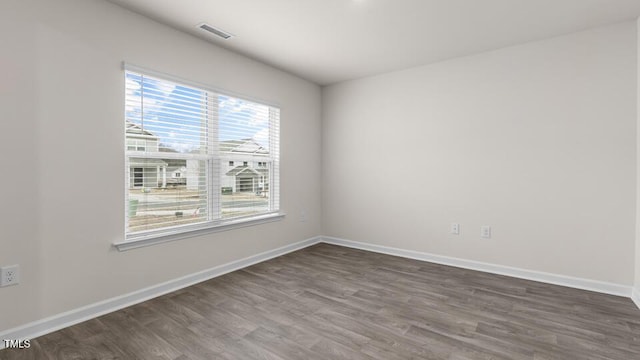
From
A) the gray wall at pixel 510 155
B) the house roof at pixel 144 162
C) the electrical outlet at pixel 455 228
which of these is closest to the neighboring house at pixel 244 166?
the house roof at pixel 144 162

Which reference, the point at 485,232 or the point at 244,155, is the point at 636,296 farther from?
the point at 244,155

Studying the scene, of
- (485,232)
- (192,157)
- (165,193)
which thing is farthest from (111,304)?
(485,232)

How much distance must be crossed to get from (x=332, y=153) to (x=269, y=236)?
161 cm

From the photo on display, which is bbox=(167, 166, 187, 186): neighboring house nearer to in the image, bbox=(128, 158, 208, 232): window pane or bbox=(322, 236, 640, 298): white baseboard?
bbox=(128, 158, 208, 232): window pane

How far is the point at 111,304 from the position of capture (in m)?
2.41

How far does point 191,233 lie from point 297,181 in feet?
5.60

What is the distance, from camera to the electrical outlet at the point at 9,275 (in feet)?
6.33

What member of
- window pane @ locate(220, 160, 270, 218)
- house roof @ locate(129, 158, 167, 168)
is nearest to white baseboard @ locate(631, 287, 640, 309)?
window pane @ locate(220, 160, 270, 218)

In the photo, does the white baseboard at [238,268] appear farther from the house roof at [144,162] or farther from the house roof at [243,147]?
the house roof at [243,147]

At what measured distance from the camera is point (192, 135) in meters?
3.03

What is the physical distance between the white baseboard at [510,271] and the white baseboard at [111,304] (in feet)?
5.63

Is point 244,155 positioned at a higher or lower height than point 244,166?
higher

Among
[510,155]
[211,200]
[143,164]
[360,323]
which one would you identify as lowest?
[360,323]

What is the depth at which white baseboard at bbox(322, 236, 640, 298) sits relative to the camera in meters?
2.77
